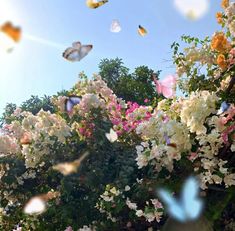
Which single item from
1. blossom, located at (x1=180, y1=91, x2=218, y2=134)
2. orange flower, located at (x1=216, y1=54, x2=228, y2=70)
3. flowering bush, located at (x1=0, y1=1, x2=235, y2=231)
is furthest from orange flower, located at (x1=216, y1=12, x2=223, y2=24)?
blossom, located at (x1=180, y1=91, x2=218, y2=134)

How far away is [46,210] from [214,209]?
2.49 meters

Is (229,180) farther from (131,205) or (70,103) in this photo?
(70,103)

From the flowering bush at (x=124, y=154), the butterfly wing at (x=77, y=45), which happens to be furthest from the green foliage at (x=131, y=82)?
the butterfly wing at (x=77, y=45)

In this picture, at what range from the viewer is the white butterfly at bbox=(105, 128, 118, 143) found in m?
6.06

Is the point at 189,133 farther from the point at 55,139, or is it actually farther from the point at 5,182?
the point at 5,182

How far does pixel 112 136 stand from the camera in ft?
20.1

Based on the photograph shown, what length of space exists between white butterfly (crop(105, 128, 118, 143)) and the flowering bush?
60mm

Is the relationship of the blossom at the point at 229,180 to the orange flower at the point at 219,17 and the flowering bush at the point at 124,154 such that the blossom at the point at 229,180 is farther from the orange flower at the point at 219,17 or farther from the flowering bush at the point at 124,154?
the orange flower at the point at 219,17

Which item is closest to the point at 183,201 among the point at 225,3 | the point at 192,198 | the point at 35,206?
the point at 192,198

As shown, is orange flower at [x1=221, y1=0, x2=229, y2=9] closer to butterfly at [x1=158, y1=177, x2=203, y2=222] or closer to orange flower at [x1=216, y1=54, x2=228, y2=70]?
orange flower at [x1=216, y1=54, x2=228, y2=70]

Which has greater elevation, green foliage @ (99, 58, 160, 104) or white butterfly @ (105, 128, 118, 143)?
green foliage @ (99, 58, 160, 104)

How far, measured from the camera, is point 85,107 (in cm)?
632

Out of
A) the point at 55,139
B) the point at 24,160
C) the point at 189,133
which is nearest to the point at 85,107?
the point at 55,139

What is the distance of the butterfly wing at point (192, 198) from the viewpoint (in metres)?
5.14
